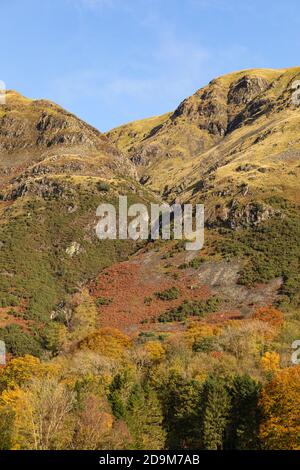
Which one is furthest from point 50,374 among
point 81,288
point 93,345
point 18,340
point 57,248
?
point 57,248

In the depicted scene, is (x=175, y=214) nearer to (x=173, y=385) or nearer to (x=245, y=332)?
(x=245, y=332)

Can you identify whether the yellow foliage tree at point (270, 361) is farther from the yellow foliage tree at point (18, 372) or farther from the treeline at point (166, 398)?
the yellow foliage tree at point (18, 372)

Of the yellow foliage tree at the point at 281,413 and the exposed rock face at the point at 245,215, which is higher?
the exposed rock face at the point at 245,215

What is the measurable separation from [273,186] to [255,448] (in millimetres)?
131492

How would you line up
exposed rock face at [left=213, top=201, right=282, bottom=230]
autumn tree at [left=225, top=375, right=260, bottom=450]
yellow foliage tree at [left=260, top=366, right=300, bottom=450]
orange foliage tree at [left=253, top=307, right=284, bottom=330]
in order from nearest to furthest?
yellow foliage tree at [left=260, top=366, right=300, bottom=450], autumn tree at [left=225, top=375, right=260, bottom=450], orange foliage tree at [left=253, top=307, right=284, bottom=330], exposed rock face at [left=213, top=201, right=282, bottom=230]

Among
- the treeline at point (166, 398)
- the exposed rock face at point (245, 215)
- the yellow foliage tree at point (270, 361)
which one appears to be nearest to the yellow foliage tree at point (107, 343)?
the treeline at point (166, 398)

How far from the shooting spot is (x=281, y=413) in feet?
199

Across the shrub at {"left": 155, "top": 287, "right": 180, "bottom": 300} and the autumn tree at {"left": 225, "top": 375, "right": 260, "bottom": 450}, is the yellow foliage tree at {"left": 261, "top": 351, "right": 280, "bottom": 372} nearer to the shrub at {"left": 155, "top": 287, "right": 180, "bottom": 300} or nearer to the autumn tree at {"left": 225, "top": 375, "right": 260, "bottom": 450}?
the autumn tree at {"left": 225, "top": 375, "right": 260, "bottom": 450}

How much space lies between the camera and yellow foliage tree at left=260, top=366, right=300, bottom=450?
5906 centimetres

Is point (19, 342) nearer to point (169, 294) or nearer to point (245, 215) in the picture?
point (169, 294)

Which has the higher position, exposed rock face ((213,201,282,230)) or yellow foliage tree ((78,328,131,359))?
exposed rock face ((213,201,282,230))

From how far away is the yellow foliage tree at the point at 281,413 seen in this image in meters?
59.1

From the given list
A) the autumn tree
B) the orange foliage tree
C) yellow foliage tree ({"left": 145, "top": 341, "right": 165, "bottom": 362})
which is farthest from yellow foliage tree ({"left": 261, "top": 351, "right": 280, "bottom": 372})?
the orange foliage tree

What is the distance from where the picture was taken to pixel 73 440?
5519 centimetres
